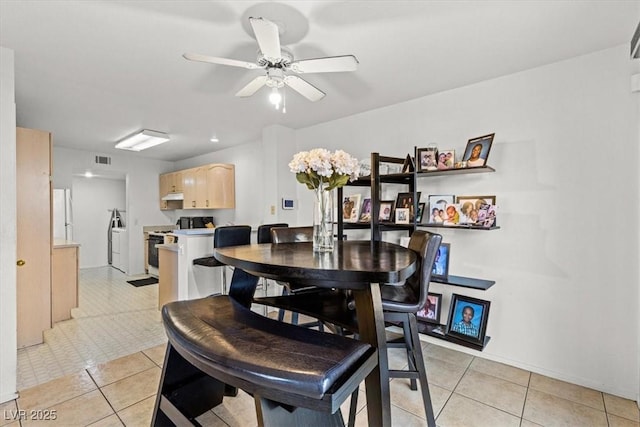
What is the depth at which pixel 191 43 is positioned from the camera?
1.96 metres

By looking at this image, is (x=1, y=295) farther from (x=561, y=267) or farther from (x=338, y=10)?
(x=561, y=267)

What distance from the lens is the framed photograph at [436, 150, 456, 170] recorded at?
8.17 ft

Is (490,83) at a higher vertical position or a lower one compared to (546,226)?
higher

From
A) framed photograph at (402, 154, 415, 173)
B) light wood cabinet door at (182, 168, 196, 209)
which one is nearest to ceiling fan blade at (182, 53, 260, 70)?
framed photograph at (402, 154, 415, 173)

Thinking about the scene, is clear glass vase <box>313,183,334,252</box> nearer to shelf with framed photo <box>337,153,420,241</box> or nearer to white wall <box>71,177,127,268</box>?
shelf with framed photo <box>337,153,420,241</box>

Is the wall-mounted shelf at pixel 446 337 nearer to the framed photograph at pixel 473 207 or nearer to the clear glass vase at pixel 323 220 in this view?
the framed photograph at pixel 473 207

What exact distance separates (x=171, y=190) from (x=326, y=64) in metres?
5.11

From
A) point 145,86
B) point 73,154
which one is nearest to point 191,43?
point 145,86

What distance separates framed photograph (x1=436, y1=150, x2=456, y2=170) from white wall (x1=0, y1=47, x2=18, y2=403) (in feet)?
10.3

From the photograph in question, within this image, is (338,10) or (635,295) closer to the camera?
(338,10)

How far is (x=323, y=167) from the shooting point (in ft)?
4.83

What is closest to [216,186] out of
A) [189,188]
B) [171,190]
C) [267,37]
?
[189,188]

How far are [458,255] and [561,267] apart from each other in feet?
2.35

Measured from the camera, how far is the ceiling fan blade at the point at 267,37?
53.7 inches
